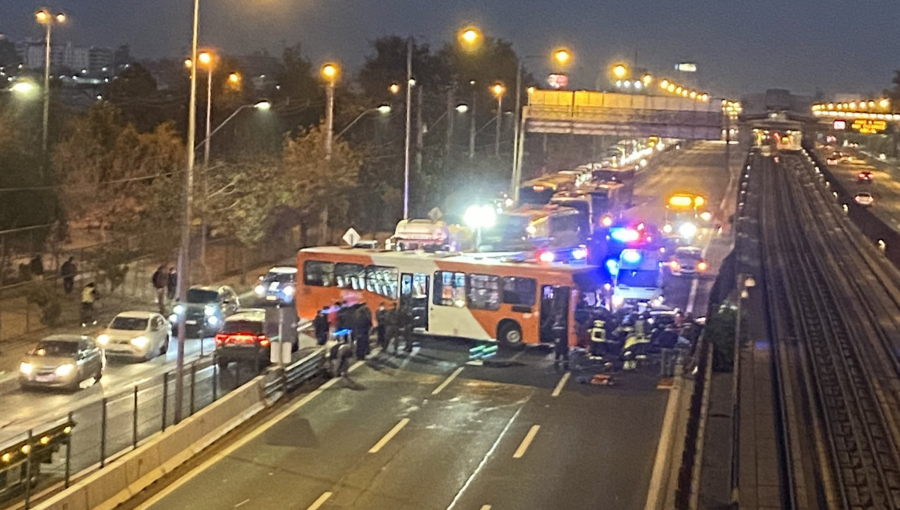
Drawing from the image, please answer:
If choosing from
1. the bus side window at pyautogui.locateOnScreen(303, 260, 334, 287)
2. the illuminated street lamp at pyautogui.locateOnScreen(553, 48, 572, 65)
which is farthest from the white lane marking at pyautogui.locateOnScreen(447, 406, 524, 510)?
the illuminated street lamp at pyautogui.locateOnScreen(553, 48, 572, 65)

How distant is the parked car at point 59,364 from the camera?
24516 millimetres

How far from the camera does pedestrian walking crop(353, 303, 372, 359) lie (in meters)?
27.4

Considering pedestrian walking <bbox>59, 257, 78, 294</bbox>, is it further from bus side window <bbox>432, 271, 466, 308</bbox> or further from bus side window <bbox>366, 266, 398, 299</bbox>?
bus side window <bbox>432, 271, 466, 308</bbox>

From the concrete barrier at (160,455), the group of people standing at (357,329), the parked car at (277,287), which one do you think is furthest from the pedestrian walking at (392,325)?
the parked car at (277,287)

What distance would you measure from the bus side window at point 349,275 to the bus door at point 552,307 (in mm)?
5251

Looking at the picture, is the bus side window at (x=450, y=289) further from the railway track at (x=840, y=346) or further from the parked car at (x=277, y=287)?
the parked car at (x=277, y=287)

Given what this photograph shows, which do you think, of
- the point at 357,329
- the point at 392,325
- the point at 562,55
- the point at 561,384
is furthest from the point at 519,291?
the point at 562,55

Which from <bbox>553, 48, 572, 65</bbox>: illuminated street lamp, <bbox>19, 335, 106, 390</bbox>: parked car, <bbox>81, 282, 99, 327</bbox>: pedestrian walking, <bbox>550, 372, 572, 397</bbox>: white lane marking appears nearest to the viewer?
<bbox>19, 335, 106, 390</bbox>: parked car

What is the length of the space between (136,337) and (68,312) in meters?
7.50

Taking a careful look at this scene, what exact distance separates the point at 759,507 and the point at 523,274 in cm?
993

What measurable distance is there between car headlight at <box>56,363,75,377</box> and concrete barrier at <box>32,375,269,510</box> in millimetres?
4386

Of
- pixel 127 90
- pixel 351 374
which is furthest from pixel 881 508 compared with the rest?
pixel 127 90

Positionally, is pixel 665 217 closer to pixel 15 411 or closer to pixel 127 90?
pixel 127 90

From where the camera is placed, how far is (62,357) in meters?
24.8
